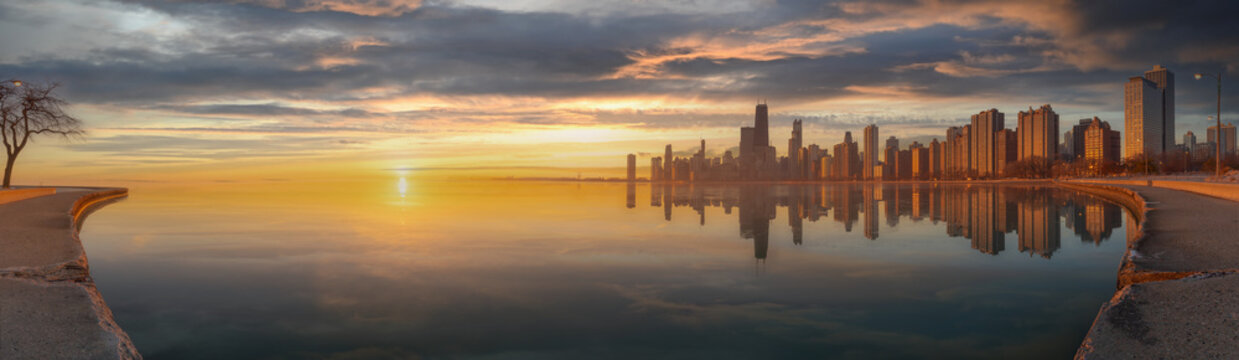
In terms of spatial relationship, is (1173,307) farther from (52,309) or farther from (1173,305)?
(52,309)

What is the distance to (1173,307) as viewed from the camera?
916cm

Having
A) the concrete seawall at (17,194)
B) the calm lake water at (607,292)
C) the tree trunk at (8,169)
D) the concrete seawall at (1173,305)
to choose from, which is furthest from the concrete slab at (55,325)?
the tree trunk at (8,169)

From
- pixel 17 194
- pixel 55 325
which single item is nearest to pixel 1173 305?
pixel 55 325

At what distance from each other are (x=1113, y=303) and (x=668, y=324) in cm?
628

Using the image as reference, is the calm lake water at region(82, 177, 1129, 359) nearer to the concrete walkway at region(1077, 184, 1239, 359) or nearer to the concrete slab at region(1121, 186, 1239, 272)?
the concrete walkway at region(1077, 184, 1239, 359)

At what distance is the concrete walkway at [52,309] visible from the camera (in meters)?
8.02

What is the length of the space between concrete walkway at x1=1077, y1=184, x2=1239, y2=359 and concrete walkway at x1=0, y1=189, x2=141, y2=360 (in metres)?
11.5

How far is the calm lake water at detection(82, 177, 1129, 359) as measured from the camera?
9680 millimetres

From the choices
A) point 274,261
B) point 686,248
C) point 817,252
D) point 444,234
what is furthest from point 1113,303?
point 444,234

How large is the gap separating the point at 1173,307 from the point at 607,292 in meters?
8.55

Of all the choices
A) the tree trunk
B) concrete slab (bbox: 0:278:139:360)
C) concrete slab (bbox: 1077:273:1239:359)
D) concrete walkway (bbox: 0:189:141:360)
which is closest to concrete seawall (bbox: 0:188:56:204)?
the tree trunk

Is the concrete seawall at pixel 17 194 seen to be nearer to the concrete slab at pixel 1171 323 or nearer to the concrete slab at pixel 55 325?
the concrete slab at pixel 55 325

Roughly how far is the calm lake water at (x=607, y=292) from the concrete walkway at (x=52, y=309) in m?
0.74

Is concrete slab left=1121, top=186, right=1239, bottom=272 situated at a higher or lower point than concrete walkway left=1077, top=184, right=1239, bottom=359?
higher
